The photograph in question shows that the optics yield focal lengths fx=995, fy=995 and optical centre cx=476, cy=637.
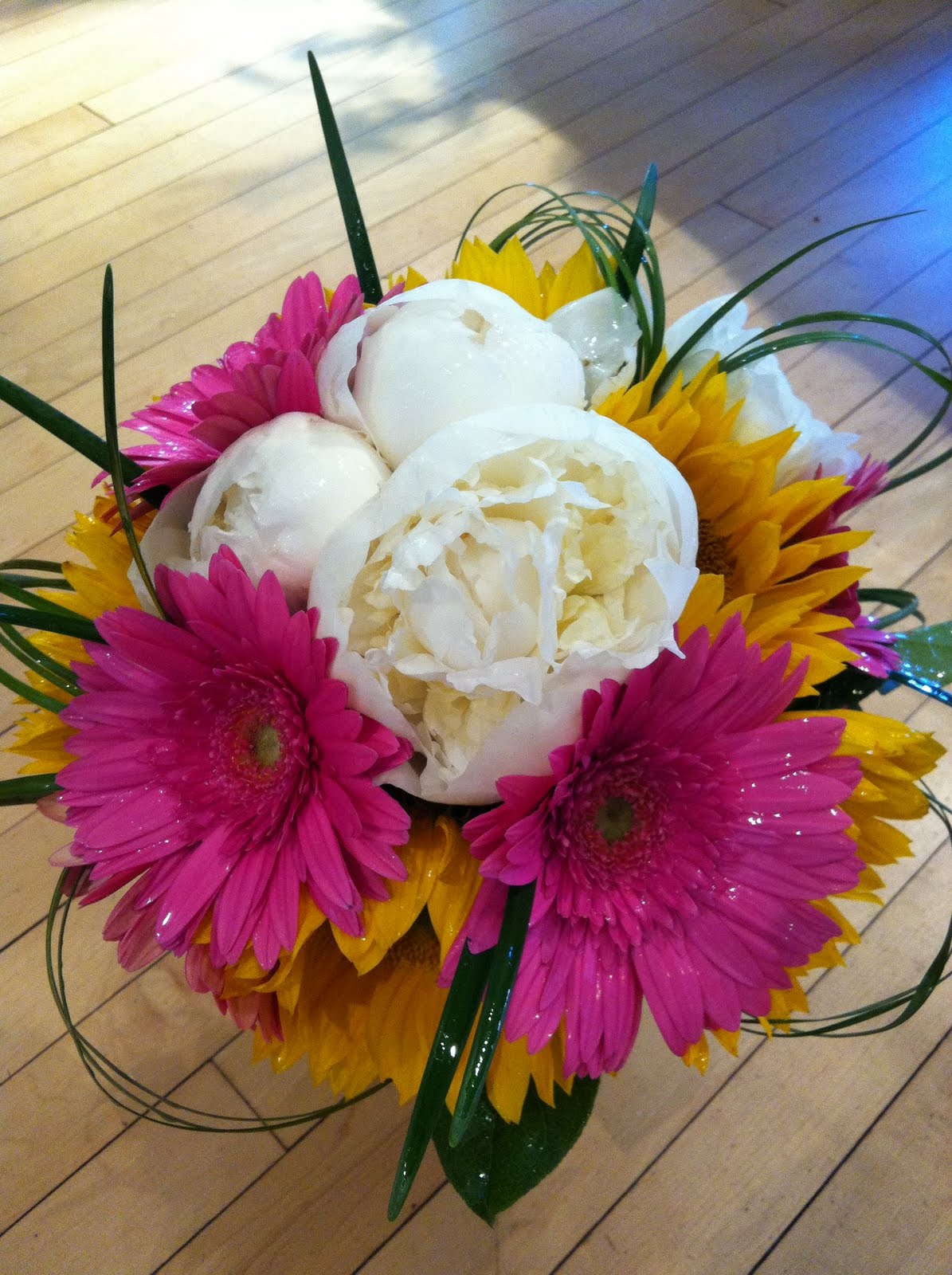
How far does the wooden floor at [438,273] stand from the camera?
0.71m

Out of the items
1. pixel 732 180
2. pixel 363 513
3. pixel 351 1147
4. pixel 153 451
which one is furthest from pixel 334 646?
pixel 732 180

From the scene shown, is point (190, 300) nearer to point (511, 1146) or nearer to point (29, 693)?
point (29, 693)

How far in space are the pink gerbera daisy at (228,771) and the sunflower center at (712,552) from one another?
0.55 feet

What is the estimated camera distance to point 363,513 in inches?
13.1

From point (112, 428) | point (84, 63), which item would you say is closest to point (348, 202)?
point (112, 428)

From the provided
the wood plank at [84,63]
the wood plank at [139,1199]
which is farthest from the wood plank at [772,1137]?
the wood plank at [84,63]

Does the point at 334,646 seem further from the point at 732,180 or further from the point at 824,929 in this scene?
the point at 732,180

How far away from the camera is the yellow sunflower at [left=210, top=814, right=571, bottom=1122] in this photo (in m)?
0.38

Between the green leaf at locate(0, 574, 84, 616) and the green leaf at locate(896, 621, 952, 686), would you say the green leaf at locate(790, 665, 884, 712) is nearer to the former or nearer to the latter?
the green leaf at locate(896, 621, 952, 686)

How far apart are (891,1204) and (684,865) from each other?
543mm

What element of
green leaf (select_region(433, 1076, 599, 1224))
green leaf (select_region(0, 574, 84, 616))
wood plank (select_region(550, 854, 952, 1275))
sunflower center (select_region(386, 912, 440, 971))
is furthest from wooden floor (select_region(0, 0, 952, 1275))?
green leaf (select_region(0, 574, 84, 616))

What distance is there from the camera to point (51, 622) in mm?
380

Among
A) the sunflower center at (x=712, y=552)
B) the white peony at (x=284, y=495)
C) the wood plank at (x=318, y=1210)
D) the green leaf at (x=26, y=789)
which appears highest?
the white peony at (x=284, y=495)

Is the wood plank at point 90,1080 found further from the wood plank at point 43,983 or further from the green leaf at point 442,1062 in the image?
the green leaf at point 442,1062
